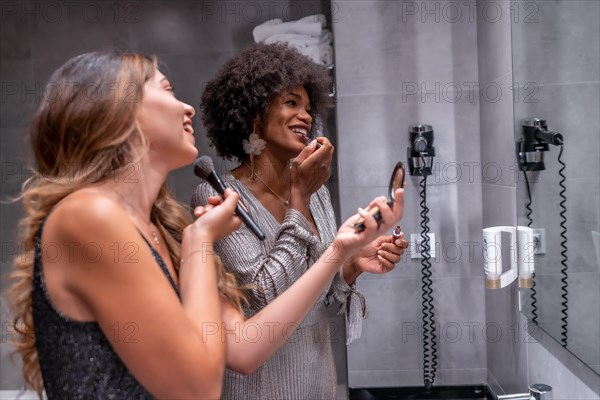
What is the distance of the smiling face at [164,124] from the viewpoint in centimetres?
78

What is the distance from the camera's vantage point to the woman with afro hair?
3.37ft

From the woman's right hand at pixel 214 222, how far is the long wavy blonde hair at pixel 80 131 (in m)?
0.12

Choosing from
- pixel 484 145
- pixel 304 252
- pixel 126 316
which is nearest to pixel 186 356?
pixel 126 316

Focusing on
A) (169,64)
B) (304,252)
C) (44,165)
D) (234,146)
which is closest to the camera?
(44,165)

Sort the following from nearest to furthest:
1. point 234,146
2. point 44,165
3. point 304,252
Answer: point 44,165, point 304,252, point 234,146

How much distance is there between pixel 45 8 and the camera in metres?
1.73

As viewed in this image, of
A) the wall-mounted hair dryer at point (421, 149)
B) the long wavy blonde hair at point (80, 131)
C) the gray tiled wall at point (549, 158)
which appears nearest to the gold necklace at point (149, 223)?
the long wavy blonde hair at point (80, 131)

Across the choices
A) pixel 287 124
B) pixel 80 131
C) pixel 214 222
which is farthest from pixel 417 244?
pixel 80 131

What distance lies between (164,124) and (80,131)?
0.11 m

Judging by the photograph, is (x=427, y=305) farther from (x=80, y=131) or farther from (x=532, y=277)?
(x=80, y=131)

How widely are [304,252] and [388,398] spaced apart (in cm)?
80

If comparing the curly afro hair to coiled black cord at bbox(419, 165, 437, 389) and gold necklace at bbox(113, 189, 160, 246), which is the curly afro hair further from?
coiled black cord at bbox(419, 165, 437, 389)

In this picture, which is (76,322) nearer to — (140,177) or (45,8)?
(140,177)

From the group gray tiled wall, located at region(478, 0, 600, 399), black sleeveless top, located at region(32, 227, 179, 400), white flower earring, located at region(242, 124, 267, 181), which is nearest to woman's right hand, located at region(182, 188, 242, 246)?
black sleeveless top, located at region(32, 227, 179, 400)
